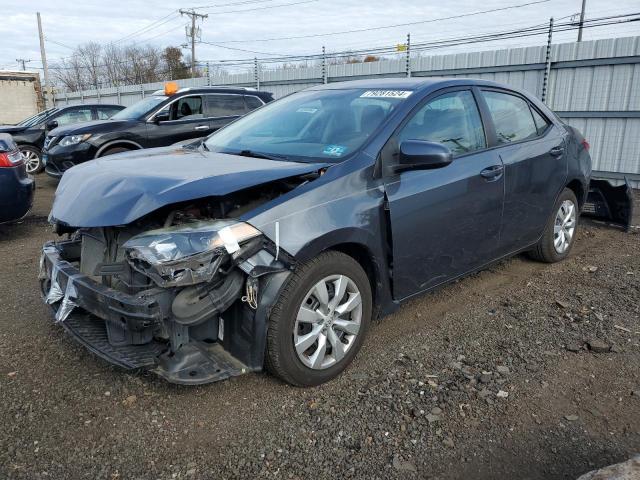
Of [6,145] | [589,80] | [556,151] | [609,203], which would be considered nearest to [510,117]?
[556,151]

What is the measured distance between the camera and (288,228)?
8.87 ft

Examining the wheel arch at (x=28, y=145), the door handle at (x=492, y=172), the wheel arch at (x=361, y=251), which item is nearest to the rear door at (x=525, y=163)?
the door handle at (x=492, y=172)

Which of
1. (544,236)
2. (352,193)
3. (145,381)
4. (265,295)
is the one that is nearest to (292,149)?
(352,193)

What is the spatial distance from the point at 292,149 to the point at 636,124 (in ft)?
25.2

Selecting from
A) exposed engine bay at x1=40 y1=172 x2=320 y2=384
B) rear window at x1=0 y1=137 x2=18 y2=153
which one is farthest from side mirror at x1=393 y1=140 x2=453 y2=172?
rear window at x1=0 y1=137 x2=18 y2=153

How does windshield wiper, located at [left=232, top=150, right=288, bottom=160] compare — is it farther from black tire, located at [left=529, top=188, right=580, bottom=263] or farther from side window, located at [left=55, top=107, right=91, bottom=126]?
side window, located at [left=55, top=107, right=91, bottom=126]

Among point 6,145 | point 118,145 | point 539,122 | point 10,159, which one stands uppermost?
point 539,122

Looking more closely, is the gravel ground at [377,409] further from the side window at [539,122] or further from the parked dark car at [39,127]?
the parked dark car at [39,127]

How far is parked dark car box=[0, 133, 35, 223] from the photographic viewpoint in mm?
5723

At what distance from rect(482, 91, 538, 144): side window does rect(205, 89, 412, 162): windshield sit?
3.13 feet

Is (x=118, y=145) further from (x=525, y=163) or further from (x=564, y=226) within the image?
(x=564, y=226)

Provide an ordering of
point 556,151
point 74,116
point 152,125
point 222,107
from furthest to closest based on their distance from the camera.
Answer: point 74,116, point 222,107, point 152,125, point 556,151

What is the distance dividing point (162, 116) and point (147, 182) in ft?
22.4

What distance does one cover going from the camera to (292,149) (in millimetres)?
3447
